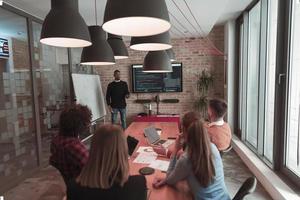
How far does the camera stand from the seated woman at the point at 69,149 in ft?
6.05

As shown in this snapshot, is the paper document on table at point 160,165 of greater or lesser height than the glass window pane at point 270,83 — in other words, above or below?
below

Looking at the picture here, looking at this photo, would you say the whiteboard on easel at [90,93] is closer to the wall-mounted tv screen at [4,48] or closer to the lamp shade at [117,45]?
the wall-mounted tv screen at [4,48]

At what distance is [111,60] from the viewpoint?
2.39 m

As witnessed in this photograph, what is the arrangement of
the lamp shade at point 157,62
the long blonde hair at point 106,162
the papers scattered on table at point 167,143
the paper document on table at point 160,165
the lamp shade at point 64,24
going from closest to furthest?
1. the long blonde hair at point 106,162
2. the lamp shade at point 64,24
3. the paper document on table at point 160,165
4. the papers scattered on table at point 167,143
5. the lamp shade at point 157,62

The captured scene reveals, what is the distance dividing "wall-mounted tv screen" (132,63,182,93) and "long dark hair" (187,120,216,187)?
4.88 metres

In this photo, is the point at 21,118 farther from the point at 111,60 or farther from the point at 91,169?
the point at 91,169

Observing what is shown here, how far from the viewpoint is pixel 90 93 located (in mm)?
5594

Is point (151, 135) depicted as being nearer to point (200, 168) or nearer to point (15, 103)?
point (200, 168)

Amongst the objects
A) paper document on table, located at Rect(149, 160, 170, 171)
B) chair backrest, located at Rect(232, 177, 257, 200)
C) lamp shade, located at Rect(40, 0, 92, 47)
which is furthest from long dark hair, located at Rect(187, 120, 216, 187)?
lamp shade, located at Rect(40, 0, 92, 47)

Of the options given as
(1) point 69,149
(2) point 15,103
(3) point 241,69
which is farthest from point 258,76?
(2) point 15,103

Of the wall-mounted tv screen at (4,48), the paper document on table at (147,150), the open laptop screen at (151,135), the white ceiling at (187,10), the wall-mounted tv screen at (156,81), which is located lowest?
the paper document on table at (147,150)

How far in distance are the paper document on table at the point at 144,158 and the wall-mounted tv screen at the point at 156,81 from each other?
4.17m

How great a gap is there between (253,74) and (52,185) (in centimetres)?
398

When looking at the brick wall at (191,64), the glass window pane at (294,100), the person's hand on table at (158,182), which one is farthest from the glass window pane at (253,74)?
the person's hand on table at (158,182)
